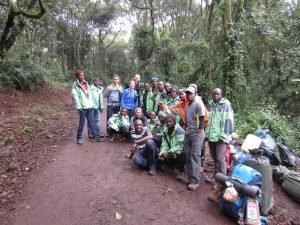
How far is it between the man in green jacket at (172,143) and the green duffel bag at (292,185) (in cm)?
238

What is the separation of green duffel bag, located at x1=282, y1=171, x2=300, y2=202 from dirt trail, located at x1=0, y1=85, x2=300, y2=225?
139 mm

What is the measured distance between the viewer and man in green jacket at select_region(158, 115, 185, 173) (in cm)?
573

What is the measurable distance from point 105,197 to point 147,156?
1.51 metres

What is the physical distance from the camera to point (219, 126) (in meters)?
5.32

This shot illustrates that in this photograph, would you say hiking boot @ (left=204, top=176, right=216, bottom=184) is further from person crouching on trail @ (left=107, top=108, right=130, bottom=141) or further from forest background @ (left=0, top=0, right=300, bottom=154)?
forest background @ (left=0, top=0, right=300, bottom=154)

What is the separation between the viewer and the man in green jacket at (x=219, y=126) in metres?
5.26

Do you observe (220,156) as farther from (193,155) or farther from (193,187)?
(193,187)

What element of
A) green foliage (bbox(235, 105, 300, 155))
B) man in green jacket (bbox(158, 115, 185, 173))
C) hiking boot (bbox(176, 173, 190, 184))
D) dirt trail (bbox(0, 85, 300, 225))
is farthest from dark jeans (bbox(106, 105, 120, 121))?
green foliage (bbox(235, 105, 300, 155))

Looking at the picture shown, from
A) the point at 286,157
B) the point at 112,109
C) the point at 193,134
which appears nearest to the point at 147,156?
the point at 193,134

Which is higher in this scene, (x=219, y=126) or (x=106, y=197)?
(x=219, y=126)

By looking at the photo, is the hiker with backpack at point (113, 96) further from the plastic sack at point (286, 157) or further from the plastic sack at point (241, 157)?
the plastic sack at point (286, 157)

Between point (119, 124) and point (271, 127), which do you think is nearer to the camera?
point (119, 124)

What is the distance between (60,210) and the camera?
4.36m

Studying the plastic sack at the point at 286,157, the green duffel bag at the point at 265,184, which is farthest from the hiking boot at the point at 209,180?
the plastic sack at the point at 286,157
